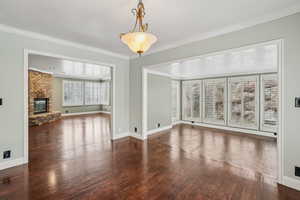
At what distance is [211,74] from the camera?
6.52 meters

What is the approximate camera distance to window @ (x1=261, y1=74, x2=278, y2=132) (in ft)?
17.1

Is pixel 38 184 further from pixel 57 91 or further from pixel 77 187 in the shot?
pixel 57 91

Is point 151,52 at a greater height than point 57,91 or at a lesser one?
greater

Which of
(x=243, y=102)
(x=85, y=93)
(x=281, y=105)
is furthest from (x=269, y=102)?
(x=85, y=93)

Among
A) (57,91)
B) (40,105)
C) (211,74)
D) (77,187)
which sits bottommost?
(77,187)

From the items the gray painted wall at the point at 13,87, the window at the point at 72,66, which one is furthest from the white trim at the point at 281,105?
the window at the point at 72,66

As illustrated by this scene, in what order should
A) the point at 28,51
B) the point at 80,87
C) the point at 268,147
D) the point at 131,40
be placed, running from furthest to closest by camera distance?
the point at 80,87 < the point at 268,147 < the point at 28,51 < the point at 131,40

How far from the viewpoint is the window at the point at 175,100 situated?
23.9 feet

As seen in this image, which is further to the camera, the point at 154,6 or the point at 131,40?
the point at 154,6

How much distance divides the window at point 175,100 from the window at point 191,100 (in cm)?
31

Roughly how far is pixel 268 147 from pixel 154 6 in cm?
465

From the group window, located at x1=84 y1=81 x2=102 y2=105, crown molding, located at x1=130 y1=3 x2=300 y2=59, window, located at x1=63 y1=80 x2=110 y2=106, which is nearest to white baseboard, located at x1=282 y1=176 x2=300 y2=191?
crown molding, located at x1=130 y1=3 x2=300 y2=59

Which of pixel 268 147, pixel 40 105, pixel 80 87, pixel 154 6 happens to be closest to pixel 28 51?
pixel 154 6

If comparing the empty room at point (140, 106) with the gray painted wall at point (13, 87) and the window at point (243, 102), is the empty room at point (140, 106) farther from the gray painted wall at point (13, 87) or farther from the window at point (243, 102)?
the window at point (243, 102)
